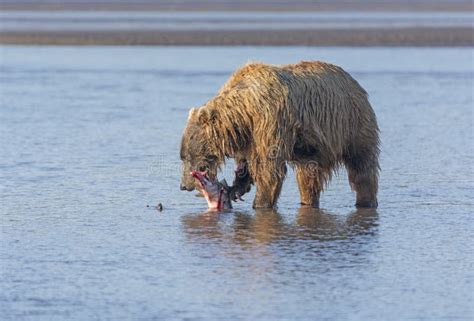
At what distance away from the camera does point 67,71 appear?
2792 cm

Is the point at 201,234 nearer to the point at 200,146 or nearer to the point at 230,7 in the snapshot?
the point at 200,146

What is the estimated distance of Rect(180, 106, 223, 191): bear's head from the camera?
1089cm

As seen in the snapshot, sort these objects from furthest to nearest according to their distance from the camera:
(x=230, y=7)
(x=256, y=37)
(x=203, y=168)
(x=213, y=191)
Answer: (x=230, y=7), (x=256, y=37), (x=213, y=191), (x=203, y=168)

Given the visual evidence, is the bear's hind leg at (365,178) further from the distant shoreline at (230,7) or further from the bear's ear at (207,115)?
the distant shoreline at (230,7)

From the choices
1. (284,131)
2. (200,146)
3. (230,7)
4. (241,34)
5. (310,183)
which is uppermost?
(284,131)

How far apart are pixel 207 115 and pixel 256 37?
2874 cm

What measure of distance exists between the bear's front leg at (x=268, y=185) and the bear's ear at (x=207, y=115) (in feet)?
2.06

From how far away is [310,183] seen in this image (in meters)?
11.5

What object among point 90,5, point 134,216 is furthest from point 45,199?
point 90,5

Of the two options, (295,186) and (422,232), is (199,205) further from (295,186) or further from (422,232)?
(422,232)

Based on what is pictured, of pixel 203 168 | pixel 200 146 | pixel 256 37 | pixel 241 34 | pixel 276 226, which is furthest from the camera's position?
pixel 241 34

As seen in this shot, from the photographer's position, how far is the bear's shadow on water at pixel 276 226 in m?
10.0

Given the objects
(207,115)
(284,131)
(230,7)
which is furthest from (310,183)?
(230,7)

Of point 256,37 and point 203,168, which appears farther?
point 256,37
